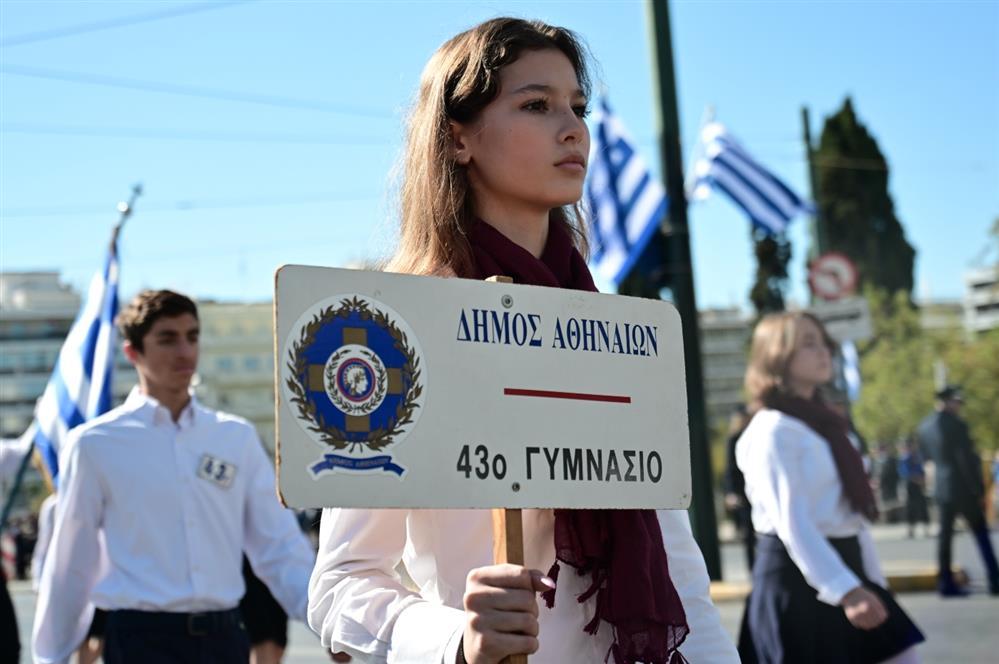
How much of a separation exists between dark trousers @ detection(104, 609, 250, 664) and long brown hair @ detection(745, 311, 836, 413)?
2.39 meters

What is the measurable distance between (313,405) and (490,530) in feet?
1.57

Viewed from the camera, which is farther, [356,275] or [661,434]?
[661,434]

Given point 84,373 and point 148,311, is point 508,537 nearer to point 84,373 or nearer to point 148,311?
point 148,311

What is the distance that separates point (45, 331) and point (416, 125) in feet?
35.8

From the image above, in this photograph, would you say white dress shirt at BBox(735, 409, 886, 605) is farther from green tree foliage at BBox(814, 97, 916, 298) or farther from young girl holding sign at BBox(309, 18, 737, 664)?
green tree foliage at BBox(814, 97, 916, 298)

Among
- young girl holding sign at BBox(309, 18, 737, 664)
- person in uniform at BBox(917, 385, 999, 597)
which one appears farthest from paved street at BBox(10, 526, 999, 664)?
young girl holding sign at BBox(309, 18, 737, 664)

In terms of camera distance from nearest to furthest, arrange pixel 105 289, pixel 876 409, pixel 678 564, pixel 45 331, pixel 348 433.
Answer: pixel 348 433 < pixel 678 564 < pixel 105 289 < pixel 45 331 < pixel 876 409

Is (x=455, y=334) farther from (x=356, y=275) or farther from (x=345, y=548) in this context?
(x=345, y=548)

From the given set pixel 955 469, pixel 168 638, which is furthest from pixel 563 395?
pixel 955 469

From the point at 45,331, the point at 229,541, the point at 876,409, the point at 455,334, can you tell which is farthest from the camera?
the point at 876,409

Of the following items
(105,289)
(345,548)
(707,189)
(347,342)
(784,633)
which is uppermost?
(707,189)

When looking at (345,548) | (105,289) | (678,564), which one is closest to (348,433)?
(345,548)

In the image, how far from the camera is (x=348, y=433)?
1.95 meters

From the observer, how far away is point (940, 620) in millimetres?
11312
